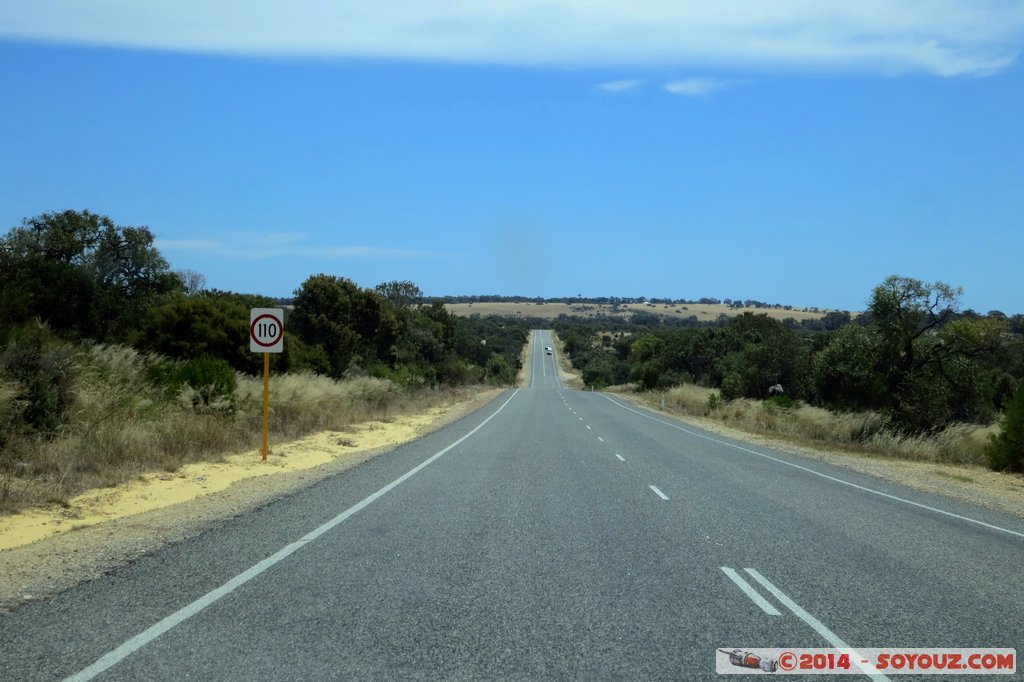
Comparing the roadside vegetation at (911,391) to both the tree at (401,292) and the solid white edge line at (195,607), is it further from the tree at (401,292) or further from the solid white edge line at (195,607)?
the tree at (401,292)

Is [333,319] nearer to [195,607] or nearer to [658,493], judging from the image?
[658,493]

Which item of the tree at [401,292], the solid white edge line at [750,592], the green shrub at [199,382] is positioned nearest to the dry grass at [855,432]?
the green shrub at [199,382]

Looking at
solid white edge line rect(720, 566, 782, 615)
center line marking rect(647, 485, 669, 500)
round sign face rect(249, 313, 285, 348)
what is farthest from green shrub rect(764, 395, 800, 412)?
solid white edge line rect(720, 566, 782, 615)

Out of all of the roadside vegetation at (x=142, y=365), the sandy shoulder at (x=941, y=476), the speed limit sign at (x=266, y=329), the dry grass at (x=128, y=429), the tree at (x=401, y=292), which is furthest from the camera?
the tree at (x=401, y=292)

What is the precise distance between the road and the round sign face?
481 centimetres

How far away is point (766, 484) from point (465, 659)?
39.2ft

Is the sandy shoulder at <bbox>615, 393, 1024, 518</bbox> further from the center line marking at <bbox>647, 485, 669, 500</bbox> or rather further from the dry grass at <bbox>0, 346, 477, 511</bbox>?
the dry grass at <bbox>0, 346, 477, 511</bbox>

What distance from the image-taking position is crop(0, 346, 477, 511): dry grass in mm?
13109

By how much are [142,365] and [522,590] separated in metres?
18.1

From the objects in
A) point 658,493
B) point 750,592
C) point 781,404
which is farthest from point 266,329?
point 781,404

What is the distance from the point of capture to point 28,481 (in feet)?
41.0

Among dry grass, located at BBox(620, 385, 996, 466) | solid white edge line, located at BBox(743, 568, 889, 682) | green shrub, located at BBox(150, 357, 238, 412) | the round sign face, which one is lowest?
dry grass, located at BBox(620, 385, 996, 466)

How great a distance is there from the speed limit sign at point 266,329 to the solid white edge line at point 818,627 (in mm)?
12162

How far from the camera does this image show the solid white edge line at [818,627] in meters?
5.69
